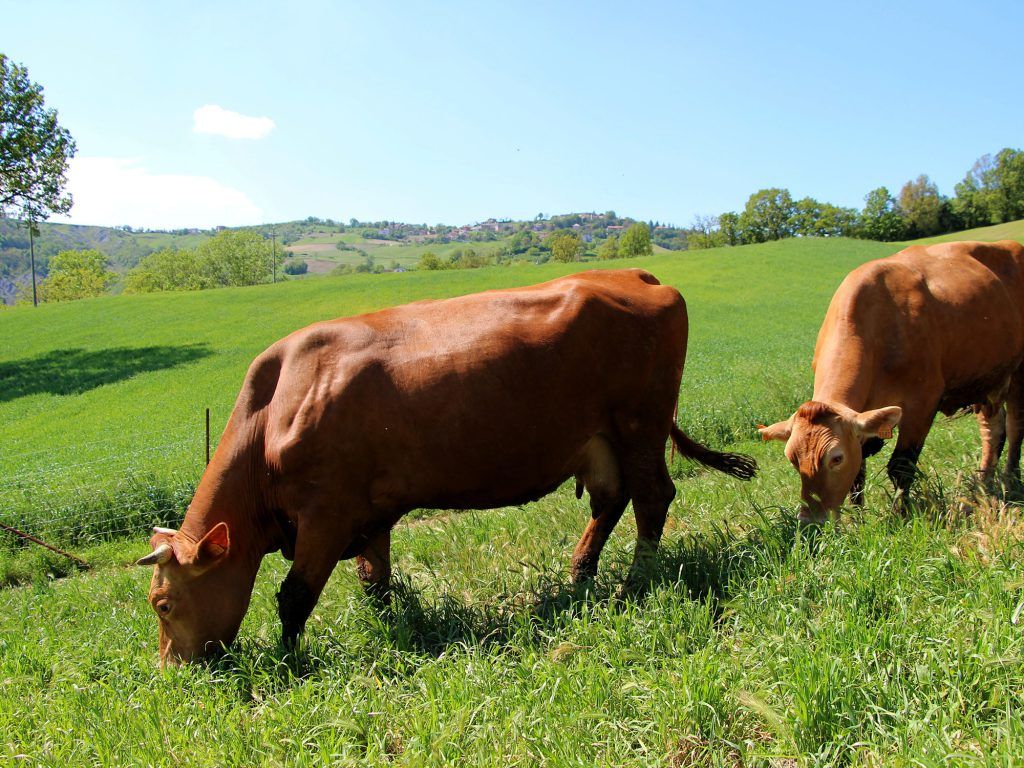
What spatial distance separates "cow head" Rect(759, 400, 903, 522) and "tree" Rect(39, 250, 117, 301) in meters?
107

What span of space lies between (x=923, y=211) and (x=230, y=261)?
88.2m

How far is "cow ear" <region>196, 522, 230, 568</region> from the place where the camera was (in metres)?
5.08

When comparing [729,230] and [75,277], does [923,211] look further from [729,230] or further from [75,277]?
[75,277]

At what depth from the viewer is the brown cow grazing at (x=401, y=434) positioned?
5324mm

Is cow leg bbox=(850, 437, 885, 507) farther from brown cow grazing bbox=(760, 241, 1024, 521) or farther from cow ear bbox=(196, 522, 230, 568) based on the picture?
cow ear bbox=(196, 522, 230, 568)

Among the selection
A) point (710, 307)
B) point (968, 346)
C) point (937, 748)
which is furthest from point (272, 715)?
point (710, 307)

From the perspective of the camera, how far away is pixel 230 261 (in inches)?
4269

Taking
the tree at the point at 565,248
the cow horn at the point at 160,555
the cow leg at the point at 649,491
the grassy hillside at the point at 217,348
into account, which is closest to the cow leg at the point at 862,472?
the cow leg at the point at 649,491

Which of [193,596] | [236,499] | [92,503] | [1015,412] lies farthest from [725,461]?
[92,503]

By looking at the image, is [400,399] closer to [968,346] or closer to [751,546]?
[751,546]

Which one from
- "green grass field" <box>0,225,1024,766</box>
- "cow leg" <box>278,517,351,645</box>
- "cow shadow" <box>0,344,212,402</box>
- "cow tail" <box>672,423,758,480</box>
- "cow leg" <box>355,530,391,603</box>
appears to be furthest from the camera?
"cow shadow" <box>0,344,212,402</box>

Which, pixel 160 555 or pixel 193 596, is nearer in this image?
pixel 160 555

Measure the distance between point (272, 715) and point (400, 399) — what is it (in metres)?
2.14

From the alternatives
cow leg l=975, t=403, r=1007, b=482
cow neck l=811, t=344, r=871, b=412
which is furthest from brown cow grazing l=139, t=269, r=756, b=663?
cow leg l=975, t=403, r=1007, b=482
